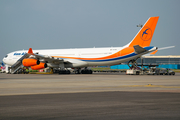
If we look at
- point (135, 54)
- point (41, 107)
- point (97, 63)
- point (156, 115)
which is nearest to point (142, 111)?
Answer: point (156, 115)

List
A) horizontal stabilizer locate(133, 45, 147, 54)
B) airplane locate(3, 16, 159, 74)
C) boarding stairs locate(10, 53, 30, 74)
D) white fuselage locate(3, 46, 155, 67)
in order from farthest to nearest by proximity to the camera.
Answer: boarding stairs locate(10, 53, 30, 74), white fuselage locate(3, 46, 155, 67), airplane locate(3, 16, 159, 74), horizontal stabilizer locate(133, 45, 147, 54)

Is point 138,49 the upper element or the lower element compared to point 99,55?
upper

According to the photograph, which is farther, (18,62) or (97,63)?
(18,62)

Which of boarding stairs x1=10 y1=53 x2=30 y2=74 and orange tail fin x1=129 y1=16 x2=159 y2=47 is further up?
orange tail fin x1=129 y1=16 x2=159 y2=47

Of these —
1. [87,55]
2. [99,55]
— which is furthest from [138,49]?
[87,55]

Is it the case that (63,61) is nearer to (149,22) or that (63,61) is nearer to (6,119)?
(149,22)

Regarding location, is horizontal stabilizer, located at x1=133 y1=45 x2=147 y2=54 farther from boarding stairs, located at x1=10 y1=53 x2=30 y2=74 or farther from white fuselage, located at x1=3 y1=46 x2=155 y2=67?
boarding stairs, located at x1=10 y1=53 x2=30 y2=74

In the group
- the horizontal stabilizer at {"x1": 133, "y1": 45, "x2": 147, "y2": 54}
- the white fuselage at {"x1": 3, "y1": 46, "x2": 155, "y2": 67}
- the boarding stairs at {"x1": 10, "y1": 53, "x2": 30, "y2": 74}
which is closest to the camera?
the horizontal stabilizer at {"x1": 133, "y1": 45, "x2": 147, "y2": 54}

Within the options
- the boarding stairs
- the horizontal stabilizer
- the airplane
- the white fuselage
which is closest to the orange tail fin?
the airplane

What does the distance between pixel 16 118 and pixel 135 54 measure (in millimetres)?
33719

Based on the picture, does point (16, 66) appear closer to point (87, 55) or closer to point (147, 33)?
point (87, 55)

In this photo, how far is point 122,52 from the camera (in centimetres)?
4084

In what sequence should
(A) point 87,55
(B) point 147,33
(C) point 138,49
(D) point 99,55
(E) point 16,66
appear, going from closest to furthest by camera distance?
(C) point 138,49 → (B) point 147,33 → (D) point 99,55 → (A) point 87,55 → (E) point 16,66

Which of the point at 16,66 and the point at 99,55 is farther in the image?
the point at 16,66
